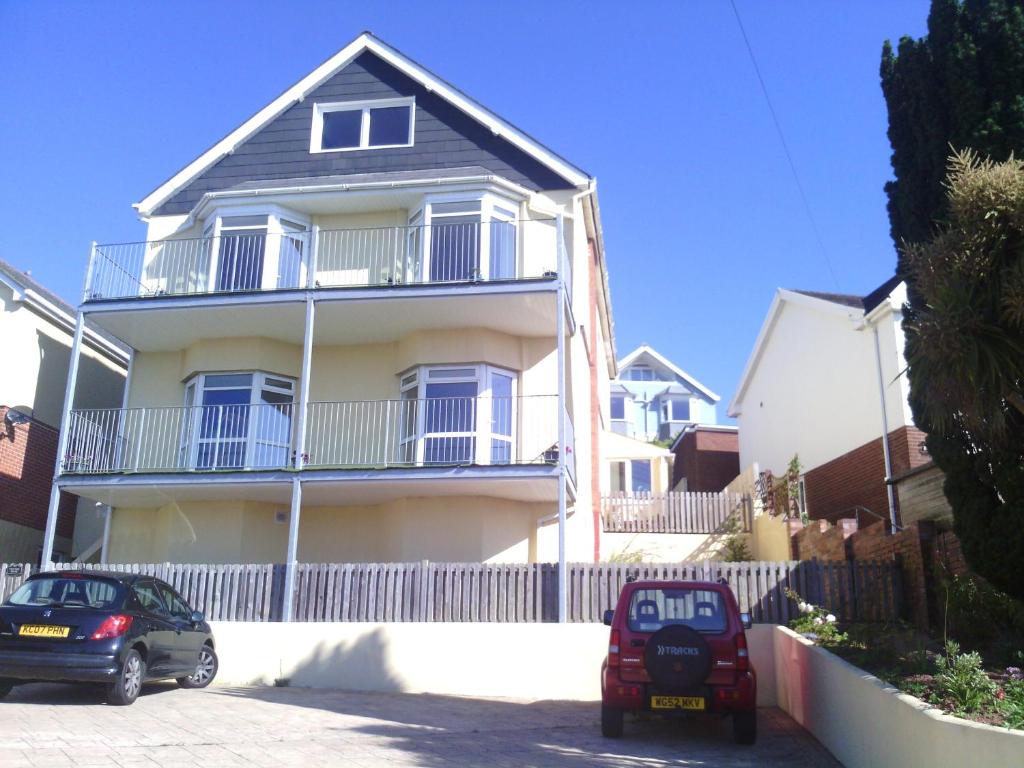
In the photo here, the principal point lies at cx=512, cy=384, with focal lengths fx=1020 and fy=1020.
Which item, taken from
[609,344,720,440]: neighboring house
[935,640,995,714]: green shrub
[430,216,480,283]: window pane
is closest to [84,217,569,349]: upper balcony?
[430,216,480,283]: window pane

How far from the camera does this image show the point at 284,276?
1912 cm

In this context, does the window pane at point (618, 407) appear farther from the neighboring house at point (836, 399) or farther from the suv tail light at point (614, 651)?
the suv tail light at point (614, 651)

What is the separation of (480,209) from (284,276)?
390 centimetres

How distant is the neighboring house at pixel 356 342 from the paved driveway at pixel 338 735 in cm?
452

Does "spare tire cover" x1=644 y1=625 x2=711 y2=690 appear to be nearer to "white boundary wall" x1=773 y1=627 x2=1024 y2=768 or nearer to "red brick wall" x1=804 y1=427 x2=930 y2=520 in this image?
"white boundary wall" x1=773 y1=627 x2=1024 y2=768

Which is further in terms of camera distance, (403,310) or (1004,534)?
(403,310)

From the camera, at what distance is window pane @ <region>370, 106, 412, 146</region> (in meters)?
20.3

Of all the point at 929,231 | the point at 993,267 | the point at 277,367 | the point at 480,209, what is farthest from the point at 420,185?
the point at 993,267

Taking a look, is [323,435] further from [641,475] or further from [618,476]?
[641,475]

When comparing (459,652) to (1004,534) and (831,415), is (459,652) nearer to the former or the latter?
(1004,534)

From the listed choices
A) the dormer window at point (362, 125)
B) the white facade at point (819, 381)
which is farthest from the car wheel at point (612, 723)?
the dormer window at point (362, 125)

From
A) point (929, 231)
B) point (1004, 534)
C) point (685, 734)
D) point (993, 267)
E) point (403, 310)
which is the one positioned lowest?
point (685, 734)

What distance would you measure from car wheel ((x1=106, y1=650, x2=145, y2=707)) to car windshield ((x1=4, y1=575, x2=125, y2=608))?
25.3 inches

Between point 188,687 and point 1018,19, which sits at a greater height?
point 1018,19
